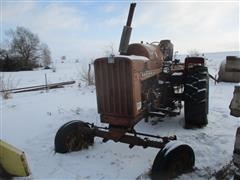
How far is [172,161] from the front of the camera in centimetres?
333

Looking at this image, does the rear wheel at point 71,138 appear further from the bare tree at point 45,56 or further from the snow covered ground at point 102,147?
the bare tree at point 45,56

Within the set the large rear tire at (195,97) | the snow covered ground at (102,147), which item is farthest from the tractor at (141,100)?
the snow covered ground at (102,147)

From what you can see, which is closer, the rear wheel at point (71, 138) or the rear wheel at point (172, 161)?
the rear wheel at point (172, 161)

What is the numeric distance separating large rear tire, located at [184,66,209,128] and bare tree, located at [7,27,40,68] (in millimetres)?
37911

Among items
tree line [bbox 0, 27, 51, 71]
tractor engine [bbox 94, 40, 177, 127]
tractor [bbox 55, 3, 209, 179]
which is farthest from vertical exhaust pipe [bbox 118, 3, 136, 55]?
tree line [bbox 0, 27, 51, 71]

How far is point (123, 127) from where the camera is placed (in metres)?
4.01

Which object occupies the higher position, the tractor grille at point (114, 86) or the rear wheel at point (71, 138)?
the tractor grille at point (114, 86)

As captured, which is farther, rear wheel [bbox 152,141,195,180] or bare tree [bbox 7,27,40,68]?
bare tree [bbox 7,27,40,68]

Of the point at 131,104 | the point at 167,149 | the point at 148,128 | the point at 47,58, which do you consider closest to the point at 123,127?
the point at 131,104

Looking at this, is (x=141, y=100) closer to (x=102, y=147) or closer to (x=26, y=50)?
(x=102, y=147)

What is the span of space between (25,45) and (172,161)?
4319 cm

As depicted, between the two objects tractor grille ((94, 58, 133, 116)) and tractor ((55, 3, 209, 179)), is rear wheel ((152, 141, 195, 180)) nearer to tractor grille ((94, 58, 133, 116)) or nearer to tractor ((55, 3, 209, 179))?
tractor ((55, 3, 209, 179))

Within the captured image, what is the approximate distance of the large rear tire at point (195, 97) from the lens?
513 centimetres

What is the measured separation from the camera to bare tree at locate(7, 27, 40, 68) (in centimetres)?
4216
